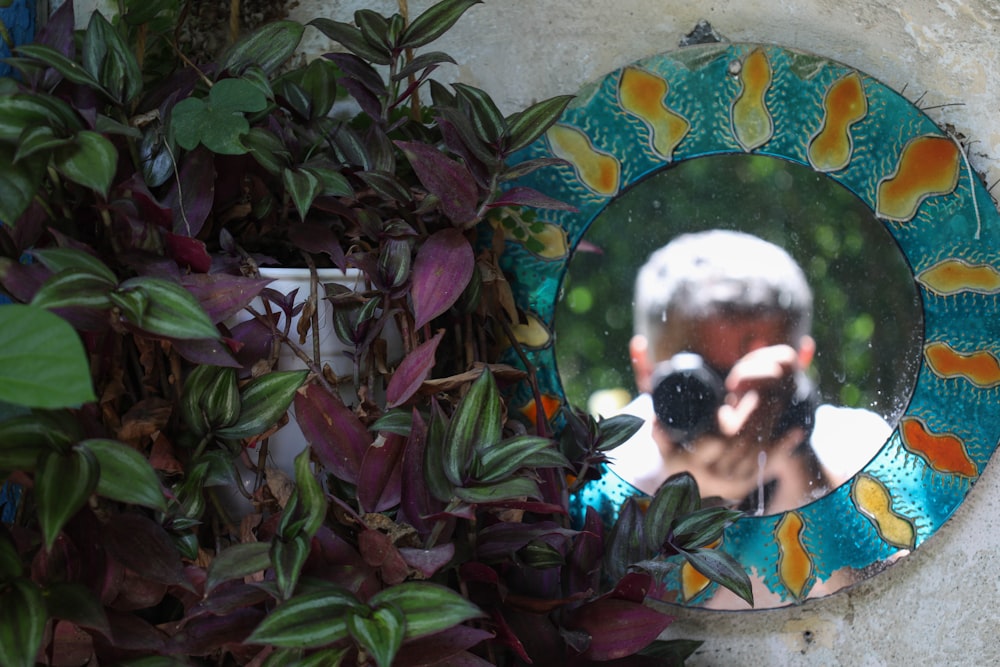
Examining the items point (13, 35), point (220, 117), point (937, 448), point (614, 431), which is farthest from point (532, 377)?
point (13, 35)

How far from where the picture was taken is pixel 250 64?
0.81m

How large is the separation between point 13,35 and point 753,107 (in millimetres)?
840

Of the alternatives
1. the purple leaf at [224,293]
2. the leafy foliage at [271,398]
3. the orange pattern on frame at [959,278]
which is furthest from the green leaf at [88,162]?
the orange pattern on frame at [959,278]

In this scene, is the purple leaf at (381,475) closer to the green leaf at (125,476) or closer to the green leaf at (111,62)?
the green leaf at (125,476)

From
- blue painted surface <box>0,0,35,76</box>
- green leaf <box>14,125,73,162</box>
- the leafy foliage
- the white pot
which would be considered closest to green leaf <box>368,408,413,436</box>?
the leafy foliage

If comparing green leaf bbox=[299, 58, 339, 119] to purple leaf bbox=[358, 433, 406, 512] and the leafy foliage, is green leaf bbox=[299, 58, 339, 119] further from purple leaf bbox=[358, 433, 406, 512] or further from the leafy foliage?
purple leaf bbox=[358, 433, 406, 512]

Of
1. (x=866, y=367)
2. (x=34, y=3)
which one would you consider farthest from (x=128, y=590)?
(x=866, y=367)

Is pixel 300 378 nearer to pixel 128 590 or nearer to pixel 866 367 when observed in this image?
pixel 128 590

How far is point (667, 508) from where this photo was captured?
867 mm

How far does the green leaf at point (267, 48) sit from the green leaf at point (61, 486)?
1.37ft

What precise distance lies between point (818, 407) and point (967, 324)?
0.71ft

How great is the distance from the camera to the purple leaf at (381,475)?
726mm

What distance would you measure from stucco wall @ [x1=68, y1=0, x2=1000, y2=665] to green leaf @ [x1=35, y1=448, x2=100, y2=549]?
2.34ft

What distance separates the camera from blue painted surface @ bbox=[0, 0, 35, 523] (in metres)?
0.89
